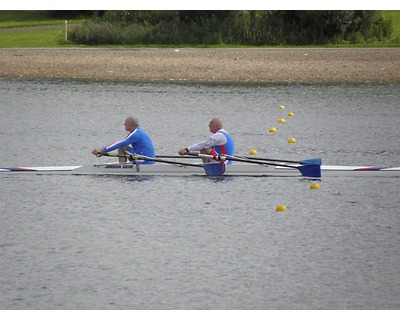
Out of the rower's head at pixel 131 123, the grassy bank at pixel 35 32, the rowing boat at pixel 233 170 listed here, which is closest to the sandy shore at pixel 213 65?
the grassy bank at pixel 35 32

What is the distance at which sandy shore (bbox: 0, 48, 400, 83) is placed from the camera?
4488cm

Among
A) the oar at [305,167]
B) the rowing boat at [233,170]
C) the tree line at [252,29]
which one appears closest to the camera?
the oar at [305,167]

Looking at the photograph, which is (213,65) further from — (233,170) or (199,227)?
(199,227)

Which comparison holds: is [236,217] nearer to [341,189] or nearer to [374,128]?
[341,189]

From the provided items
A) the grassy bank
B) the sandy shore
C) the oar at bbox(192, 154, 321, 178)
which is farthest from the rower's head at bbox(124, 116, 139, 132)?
the grassy bank

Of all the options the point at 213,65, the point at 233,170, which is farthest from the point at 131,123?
the point at 213,65

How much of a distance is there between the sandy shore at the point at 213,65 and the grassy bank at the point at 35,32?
4224mm

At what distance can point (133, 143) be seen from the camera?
22328 millimetres

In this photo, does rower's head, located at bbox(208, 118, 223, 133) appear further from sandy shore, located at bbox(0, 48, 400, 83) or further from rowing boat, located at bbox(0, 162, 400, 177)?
sandy shore, located at bbox(0, 48, 400, 83)

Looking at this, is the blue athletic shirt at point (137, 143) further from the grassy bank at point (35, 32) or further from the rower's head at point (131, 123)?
the grassy bank at point (35, 32)

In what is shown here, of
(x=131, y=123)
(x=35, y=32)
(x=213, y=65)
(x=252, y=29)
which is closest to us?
(x=131, y=123)

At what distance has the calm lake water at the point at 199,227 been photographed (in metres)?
14.2

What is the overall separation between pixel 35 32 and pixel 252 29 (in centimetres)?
1458

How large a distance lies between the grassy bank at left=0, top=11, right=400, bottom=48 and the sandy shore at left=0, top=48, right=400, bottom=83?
4224 millimetres
